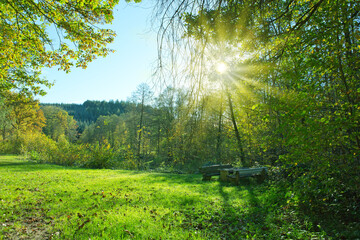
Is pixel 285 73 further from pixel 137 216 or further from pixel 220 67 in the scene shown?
pixel 137 216

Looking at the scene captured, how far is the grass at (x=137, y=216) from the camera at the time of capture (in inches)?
127

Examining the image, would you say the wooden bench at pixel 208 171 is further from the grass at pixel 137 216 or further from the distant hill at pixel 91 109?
the distant hill at pixel 91 109

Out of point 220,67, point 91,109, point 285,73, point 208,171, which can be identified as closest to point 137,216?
point 220,67

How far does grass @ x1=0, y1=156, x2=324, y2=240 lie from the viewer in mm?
3234

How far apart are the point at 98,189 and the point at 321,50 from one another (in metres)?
6.60

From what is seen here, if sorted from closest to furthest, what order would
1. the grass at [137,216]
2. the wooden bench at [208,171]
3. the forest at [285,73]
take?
1. the forest at [285,73]
2. the grass at [137,216]
3. the wooden bench at [208,171]

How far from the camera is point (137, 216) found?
3887mm

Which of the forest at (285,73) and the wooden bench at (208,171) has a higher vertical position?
the forest at (285,73)

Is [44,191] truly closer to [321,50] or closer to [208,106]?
[208,106]

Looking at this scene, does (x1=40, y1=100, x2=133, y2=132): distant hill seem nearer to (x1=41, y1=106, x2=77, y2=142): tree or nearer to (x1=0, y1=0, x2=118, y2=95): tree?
(x1=41, y1=106, x2=77, y2=142): tree

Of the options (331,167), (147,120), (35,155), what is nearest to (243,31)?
(331,167)

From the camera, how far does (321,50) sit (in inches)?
117

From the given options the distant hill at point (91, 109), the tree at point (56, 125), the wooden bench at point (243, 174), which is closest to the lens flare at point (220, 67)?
the wooden bench at point (243, 174)

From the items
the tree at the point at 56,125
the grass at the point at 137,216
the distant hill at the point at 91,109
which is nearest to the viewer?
the grass at the point at 137,216
